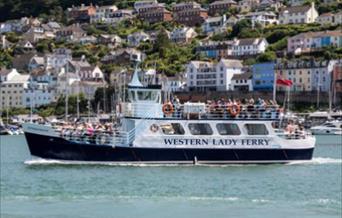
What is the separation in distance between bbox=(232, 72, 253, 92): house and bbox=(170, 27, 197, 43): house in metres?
37.1

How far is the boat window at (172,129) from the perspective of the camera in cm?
4934

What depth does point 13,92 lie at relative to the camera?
511ft

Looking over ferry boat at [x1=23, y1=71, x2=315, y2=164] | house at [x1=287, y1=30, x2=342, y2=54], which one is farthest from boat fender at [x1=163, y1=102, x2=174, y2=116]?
house at [x1=287, y1=30, x2=342, y2=54]

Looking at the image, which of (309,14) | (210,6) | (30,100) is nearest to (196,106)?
(30,100)

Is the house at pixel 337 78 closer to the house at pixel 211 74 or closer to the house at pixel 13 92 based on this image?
the house at pixel 211 74

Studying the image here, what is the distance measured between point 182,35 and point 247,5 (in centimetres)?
2319

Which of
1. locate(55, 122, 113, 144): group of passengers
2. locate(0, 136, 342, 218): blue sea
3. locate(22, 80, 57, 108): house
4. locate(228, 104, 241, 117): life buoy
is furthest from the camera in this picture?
locate(22, 80, 57, 108): house

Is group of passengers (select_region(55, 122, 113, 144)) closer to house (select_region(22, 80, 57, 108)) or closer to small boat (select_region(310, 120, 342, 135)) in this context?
small boat (select_region(310, 120, 342, 135))

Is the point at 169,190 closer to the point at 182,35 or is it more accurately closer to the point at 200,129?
the point at 200,129

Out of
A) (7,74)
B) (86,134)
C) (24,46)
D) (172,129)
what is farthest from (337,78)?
(86,134)

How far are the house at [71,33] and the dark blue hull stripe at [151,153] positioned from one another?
5521 inches

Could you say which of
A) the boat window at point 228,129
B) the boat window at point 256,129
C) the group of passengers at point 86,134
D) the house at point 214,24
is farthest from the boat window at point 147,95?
the house at point 214,24

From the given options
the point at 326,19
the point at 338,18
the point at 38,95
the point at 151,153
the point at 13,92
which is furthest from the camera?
the point at 326,19

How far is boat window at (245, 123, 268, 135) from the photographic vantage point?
50.0 metres
